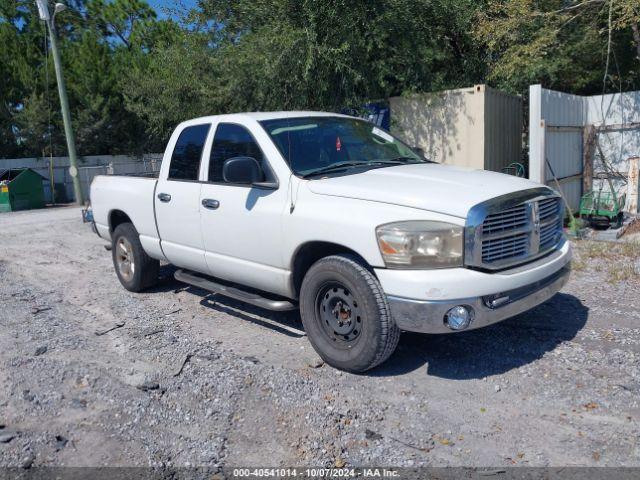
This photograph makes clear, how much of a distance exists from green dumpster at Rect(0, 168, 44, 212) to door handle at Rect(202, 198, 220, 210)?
15.8 metres

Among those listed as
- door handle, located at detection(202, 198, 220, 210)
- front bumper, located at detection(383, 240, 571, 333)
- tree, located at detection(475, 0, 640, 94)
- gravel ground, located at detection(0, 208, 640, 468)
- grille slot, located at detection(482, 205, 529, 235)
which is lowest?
gravel ground, located at detection(0, 208, 640, 468)

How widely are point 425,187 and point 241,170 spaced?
1.47 m

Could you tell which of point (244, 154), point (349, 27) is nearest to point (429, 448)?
point (244, 154)

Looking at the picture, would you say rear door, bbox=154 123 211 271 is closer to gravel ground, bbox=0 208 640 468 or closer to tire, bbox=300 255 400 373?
gravel ground, bbox=0 208 640 468

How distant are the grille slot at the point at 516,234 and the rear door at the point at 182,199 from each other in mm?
2756

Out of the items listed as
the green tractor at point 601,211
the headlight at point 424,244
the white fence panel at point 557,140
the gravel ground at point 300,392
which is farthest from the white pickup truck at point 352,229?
the green tractor at point 601,211

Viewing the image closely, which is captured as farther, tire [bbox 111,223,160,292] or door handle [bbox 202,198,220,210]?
tire [bbox 111,223,160,292]

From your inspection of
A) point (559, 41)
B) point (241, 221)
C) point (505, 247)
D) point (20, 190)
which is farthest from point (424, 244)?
point (20, 190)

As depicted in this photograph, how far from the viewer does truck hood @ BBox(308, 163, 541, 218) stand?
3959mm

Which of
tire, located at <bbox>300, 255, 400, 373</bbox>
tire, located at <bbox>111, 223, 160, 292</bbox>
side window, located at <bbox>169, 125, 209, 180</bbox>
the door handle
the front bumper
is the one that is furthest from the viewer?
tire, located at <bbox>111, 223, 160, 292</bbox>

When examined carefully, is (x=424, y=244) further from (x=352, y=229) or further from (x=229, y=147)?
(x=229, y=147)

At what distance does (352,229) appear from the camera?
13.5ft

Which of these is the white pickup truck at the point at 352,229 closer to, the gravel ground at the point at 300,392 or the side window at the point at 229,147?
the side window at the point at 229,147

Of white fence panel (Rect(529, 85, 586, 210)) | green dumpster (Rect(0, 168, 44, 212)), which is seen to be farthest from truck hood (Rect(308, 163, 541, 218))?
green dumpster (Rect(0, 168, 44, 212))
